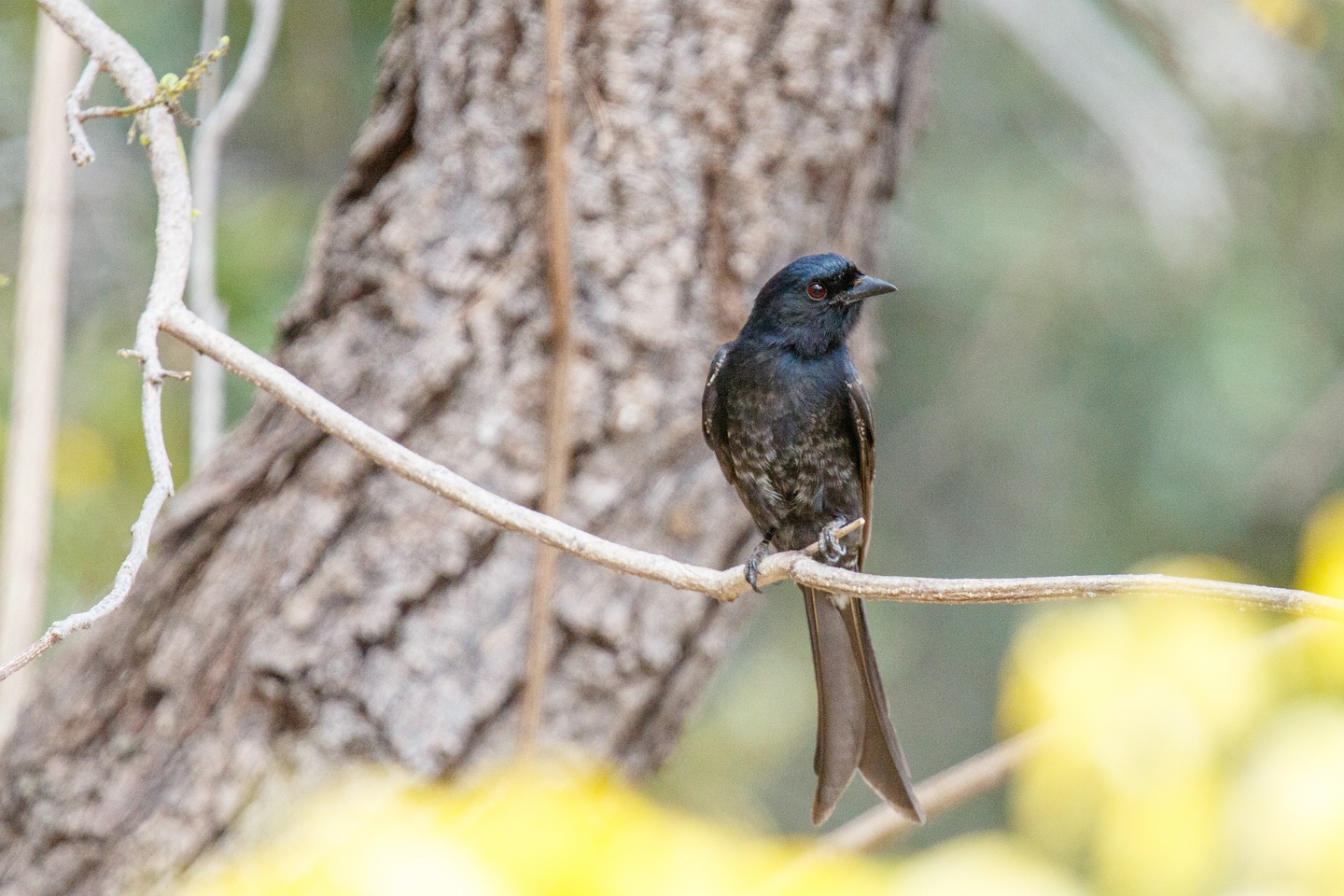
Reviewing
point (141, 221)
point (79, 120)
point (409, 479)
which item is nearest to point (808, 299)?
point (409, 479)

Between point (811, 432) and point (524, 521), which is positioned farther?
point (811, 432)

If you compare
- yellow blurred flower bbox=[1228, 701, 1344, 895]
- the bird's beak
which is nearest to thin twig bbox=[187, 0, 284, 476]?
the bird's beak

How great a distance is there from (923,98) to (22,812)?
7.52 feet

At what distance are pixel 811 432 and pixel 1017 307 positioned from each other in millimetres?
2946

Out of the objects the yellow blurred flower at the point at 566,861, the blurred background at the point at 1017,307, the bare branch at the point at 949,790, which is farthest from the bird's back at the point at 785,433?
the blurred background at the point at 1017,307

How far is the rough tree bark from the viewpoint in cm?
235

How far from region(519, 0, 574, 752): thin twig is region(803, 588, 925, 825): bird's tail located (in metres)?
0.52

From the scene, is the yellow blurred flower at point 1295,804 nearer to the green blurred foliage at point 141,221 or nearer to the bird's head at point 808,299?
the bird's head at point 808,299

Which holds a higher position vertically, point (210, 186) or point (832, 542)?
point (210, 186)

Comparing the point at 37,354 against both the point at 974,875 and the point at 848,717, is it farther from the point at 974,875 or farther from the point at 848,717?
the point at 974,875

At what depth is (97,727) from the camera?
93.5 inches

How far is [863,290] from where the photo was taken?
2588mm

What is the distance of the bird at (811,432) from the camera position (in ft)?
8.30

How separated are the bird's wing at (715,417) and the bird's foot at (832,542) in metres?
0.22
